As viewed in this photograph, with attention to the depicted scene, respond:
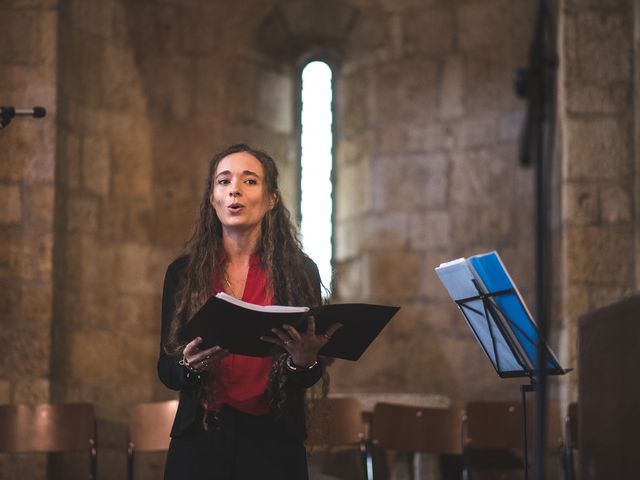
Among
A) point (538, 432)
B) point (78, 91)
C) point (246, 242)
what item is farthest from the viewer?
point (78, 91)

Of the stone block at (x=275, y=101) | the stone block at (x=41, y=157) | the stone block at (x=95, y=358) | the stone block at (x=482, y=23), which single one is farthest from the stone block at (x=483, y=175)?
the stone block at (x=41, y=157)

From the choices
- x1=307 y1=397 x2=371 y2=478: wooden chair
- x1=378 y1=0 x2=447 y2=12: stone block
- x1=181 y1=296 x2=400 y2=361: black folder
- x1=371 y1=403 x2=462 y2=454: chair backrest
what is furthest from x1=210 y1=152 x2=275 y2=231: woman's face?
x1=378 y1=0 x2=447 y2=12: stone block

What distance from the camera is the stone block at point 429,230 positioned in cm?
686

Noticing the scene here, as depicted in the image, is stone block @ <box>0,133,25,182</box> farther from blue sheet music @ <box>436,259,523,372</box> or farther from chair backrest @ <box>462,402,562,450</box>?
blue sheet music @ <box>436,259,523,372</box>

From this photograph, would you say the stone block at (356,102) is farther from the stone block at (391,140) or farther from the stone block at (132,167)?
the stone block at (132,167)

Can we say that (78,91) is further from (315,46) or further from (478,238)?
(478,238)

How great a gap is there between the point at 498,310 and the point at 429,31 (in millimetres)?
4095

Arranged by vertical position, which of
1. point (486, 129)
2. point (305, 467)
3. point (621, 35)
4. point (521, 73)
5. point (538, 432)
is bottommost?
point (305, 467)

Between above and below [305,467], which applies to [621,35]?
above

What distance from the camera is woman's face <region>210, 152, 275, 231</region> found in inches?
127

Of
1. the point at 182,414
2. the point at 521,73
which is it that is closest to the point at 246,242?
the point at 182,414

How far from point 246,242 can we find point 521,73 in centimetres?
116

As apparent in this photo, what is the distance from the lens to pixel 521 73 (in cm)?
247

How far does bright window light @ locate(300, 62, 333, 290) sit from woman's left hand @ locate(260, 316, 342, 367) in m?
4.19
